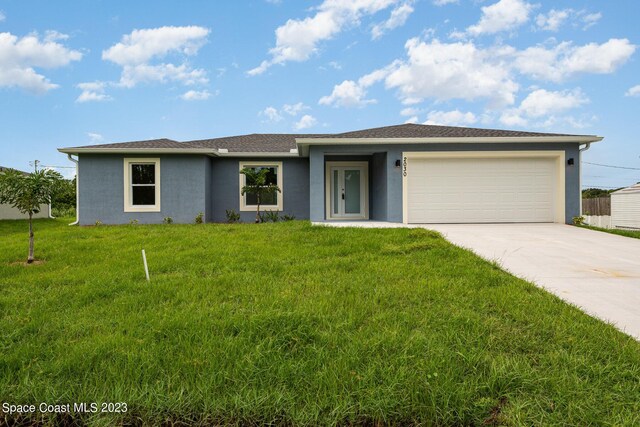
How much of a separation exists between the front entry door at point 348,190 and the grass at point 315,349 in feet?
26.9

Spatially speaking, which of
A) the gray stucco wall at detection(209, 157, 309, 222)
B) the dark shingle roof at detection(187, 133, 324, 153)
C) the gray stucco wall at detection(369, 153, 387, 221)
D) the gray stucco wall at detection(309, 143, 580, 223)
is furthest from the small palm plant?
the gray stucco wall at detection(369, 153, 387, 221)

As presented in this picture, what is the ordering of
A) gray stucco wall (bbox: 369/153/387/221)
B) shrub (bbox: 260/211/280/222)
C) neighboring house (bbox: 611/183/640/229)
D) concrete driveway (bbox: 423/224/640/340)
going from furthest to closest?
neighboring house (bbox: 611/183/640/229), shrub (bbox: 260/211/280/222), gray stucco wall (bbox: 369/153/387/221), concrete driveway (bbox: 423/224/640/340)

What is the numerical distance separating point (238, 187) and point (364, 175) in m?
5.05

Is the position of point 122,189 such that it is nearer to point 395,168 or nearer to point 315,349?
point 395,168

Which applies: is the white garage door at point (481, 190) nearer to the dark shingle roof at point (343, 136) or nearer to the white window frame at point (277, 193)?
the dark shingle roof at point (343, 136)

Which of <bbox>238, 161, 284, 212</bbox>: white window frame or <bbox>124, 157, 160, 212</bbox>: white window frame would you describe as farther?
<bbox>238, 161, 284, 212</bbox>: white window frame

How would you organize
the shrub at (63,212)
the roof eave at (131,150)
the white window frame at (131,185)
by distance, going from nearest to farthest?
the roof eave at (131,150)
the white window frame at (131,185)
the shrub at (63,212)

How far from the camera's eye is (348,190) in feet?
42.6

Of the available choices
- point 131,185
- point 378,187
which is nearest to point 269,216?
point 378,187

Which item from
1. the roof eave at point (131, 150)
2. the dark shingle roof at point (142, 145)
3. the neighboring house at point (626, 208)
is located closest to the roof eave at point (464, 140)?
the roof eave at point (131, 150)

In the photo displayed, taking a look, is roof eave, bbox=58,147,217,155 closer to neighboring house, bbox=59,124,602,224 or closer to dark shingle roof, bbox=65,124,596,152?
neighboring house, bbox=59,124,602,224

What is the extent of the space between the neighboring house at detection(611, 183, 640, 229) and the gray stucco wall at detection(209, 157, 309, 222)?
1990 cm

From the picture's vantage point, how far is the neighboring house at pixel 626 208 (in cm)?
2044

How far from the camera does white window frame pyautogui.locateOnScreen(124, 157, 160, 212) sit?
11641mm
